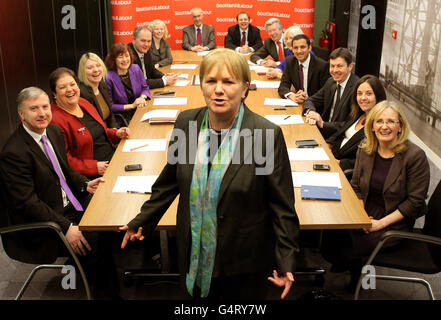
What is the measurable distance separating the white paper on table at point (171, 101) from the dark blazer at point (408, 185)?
231 cm

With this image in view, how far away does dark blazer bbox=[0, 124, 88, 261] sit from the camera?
9.45 feet

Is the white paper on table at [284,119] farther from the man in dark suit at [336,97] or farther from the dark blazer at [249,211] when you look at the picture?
the dark blazer at [249,211]

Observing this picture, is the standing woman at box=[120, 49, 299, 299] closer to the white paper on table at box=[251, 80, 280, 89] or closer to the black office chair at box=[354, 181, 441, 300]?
the black office chair at box=[354, 181, 441, 300]

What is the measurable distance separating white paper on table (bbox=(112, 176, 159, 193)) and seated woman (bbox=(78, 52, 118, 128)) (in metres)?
1.29

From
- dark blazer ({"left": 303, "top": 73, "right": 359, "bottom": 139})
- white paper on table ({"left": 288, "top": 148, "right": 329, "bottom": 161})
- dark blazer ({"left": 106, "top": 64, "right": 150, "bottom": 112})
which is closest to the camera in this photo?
white paper on table ({"left": 288, "top": 148, "right": 329, "bottom": 161})

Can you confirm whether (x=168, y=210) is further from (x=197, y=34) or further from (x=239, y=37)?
(x=239, y=37)

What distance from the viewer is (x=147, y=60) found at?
19.4 feet

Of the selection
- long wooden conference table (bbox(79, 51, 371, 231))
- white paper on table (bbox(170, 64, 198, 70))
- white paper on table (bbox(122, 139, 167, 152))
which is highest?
white paper on table (bbox(170, 64, 198, 70))

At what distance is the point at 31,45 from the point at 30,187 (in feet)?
9.26

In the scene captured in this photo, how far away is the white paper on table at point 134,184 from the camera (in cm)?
307

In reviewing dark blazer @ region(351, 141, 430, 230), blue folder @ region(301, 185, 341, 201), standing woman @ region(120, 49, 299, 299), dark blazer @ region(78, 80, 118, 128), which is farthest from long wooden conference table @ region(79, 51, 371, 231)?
standing woman @ region(120, 49, 299, 299)

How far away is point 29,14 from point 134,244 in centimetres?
283

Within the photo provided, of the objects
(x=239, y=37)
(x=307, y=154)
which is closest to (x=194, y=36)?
(x=239, y=37)

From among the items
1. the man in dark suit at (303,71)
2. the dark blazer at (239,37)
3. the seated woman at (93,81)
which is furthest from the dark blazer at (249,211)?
the dark blazer at (239,37)
